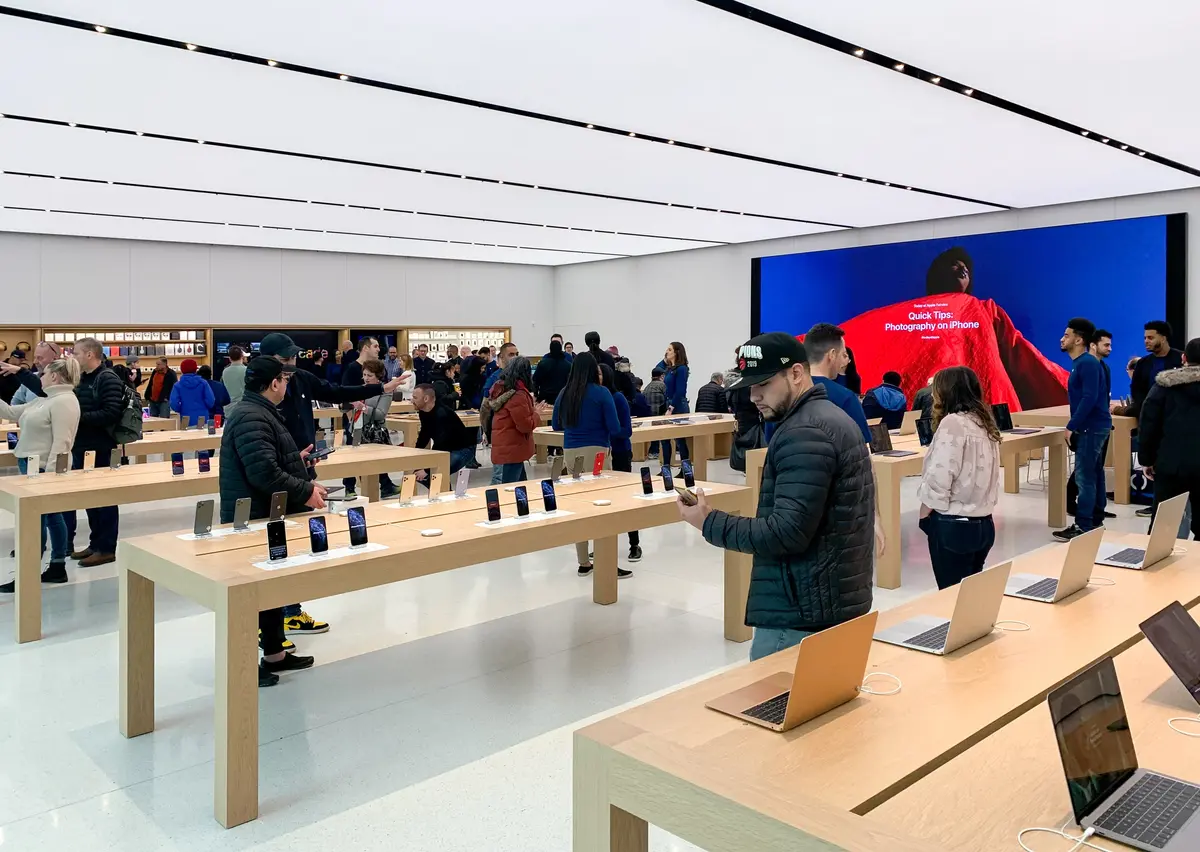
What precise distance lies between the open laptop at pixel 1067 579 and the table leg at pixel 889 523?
8.75ft

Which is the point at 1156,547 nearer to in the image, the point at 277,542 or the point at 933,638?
the point at 933,638

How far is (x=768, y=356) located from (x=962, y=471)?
1.90 meters

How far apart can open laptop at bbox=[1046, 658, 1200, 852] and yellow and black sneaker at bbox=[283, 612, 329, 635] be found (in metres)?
3.87

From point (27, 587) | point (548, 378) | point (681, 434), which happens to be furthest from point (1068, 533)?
point (27, 587)

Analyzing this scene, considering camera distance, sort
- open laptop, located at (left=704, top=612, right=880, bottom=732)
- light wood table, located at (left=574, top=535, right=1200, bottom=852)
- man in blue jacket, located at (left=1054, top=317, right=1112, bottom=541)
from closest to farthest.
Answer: light wood table, located at (left=574, top=535, right=1200, bottom=852), open laptop, located at (left=704, top=612, right=880, bottom=732), man in blue jacket, located at (left=1054, top=317, right=1112, bottom=541)

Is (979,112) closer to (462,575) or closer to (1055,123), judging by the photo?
(1055,123)

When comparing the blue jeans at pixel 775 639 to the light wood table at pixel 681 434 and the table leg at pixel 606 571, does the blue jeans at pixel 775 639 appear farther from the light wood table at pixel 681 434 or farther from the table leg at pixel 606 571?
the light wood table at pixel 681 434

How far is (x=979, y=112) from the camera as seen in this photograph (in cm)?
670

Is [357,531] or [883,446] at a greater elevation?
[883,446]

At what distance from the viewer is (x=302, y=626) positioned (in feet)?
15.0

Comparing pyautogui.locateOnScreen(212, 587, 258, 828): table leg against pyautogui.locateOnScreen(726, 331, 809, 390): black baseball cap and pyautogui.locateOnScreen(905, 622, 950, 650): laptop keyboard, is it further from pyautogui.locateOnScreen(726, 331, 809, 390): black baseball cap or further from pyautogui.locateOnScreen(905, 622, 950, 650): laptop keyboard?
pyautogui.locateOnScreen(905, 622, 950, 650): laptop keyboard

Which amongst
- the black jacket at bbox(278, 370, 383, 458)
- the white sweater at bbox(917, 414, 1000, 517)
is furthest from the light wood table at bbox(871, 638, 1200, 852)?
the black jacket at bbox(278, 370, 383, 458)

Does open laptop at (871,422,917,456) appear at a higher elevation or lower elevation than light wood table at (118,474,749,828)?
higher

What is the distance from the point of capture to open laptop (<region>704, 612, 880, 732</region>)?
1659mm
